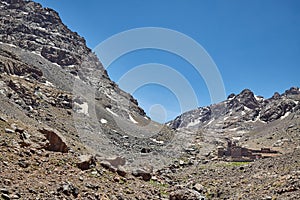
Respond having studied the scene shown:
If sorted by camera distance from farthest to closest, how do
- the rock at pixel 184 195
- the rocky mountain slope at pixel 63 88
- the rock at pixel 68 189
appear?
1. the rocky mountain slope at pixel 63 88
2. the rock at pixel 184 195
3. the rock at pixel 68 189

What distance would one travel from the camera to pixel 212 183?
77.0 ft

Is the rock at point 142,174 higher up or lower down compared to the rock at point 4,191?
higher up

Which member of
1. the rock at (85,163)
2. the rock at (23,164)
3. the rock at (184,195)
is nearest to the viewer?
the rock at (23,164)

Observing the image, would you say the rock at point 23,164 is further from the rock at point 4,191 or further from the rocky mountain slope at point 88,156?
the rock at point 4,191

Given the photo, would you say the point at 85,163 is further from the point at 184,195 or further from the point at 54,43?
the point at 54,43

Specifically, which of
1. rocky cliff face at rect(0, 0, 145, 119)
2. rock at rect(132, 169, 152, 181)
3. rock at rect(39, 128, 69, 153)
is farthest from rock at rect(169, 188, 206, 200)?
rocky cliff face at rect(0, 0, 145, 119)

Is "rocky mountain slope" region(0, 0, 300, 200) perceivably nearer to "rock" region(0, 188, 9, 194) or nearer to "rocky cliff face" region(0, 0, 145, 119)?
"rock" region(0, 188, 9, 194)

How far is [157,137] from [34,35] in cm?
7975

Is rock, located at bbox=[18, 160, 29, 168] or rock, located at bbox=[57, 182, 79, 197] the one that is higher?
rock, located at bbox=[18, 160, 29, 168]

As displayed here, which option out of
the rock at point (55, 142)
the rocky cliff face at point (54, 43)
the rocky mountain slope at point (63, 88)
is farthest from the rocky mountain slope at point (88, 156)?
the rocky cliff face at point (54, 43)

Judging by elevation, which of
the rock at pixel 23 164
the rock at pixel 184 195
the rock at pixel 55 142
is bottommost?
the rock at pixel 23 164

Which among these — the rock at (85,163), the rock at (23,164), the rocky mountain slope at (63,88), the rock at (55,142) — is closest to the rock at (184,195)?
the rock at (85,163)

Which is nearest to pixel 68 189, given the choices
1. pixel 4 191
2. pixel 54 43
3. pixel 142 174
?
pixel 4 191

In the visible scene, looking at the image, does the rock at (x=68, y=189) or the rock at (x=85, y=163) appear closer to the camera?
the rock at (x=68, y=189)
